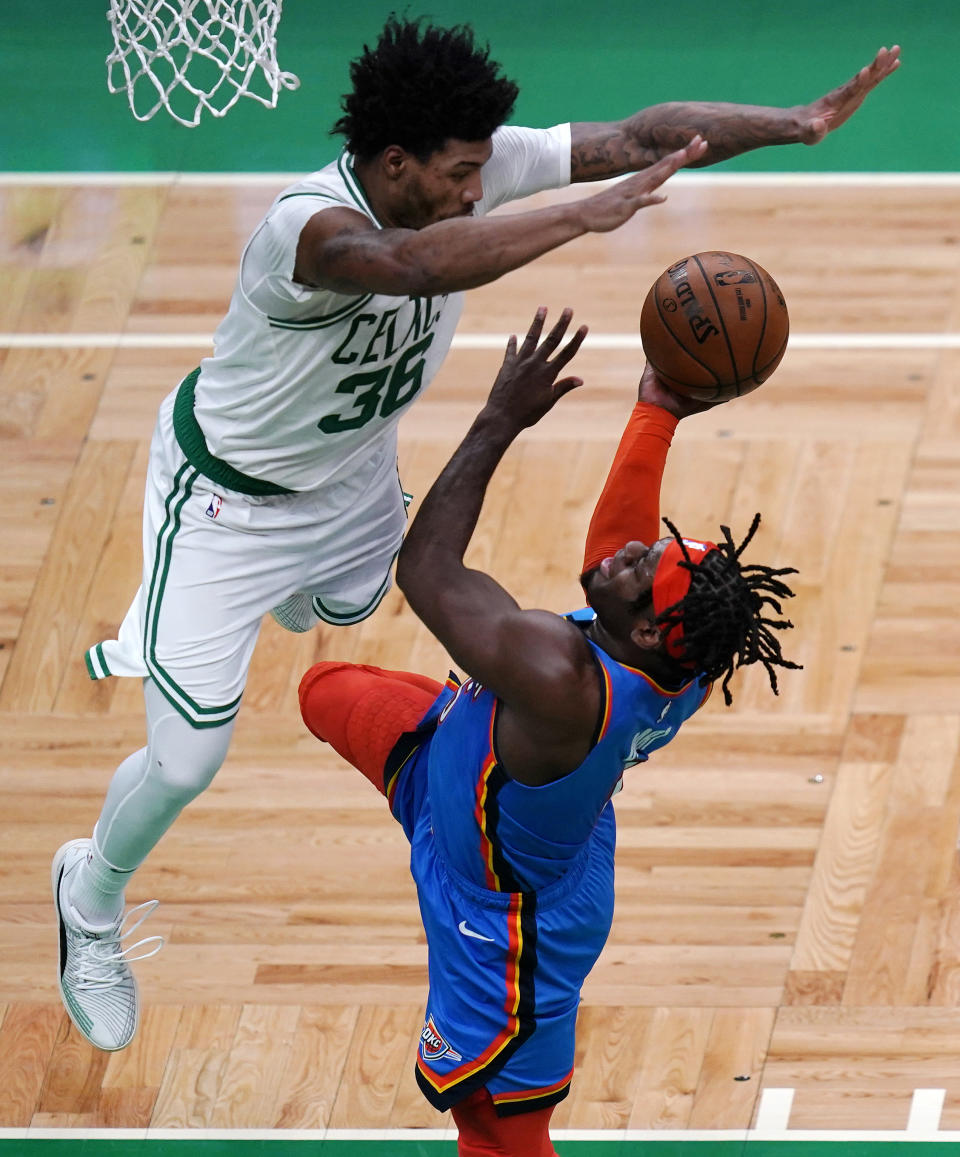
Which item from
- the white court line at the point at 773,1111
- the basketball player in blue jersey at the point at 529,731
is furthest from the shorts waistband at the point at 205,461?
the white court line at the point at 773,1111

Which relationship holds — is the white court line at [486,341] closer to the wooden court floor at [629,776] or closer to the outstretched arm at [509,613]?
the wooden court floor at [629,776]

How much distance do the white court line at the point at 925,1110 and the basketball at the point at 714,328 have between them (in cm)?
202

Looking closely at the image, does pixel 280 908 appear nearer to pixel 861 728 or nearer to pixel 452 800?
pixel 452 800

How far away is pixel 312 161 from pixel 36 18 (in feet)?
8.14

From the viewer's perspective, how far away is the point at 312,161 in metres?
9.18

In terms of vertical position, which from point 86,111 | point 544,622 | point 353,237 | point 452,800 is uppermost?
point 353,237

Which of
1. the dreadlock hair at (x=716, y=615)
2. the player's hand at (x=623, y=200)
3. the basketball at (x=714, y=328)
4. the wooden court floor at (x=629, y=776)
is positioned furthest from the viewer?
the wooden court floor at (x=629, y=776)

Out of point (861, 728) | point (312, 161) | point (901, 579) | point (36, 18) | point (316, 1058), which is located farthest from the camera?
point (36, 18)

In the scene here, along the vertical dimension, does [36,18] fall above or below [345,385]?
below

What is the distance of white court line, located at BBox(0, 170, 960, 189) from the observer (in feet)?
28.7

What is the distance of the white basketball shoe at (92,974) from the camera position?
4.66 meters

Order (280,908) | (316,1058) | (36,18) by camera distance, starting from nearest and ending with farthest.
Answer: (316,1058) → (280,908) → (36,18)

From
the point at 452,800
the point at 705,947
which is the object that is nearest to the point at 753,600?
the point at 452,800

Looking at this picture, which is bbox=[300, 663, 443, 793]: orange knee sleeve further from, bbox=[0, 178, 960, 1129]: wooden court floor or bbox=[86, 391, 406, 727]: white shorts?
bbox=[0, 178, 960, 1129]: wooden court floor
